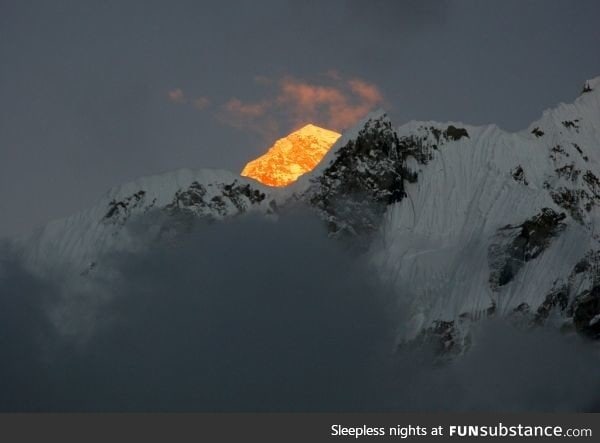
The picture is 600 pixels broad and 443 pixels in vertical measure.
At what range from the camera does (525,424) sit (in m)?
186

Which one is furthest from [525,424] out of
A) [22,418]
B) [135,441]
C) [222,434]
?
[22,418]

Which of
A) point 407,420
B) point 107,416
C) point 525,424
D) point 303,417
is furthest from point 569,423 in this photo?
point 107,416

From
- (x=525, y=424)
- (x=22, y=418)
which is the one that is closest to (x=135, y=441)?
(x=22, y=418)

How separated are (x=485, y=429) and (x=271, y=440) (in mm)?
32585

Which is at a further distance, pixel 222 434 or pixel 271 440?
pixel 222 434

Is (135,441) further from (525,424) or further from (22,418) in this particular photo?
(525,424)

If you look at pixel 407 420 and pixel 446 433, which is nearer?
pixel 446 433

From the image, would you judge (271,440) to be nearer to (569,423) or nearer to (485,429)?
(485,429)

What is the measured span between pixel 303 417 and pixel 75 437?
37.7 m

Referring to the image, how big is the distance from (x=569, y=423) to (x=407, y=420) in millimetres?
25053

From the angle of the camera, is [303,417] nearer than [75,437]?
No

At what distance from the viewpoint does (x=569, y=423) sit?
180 m

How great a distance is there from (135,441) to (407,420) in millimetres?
41900

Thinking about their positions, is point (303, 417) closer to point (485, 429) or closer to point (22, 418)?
point (485, 429)
